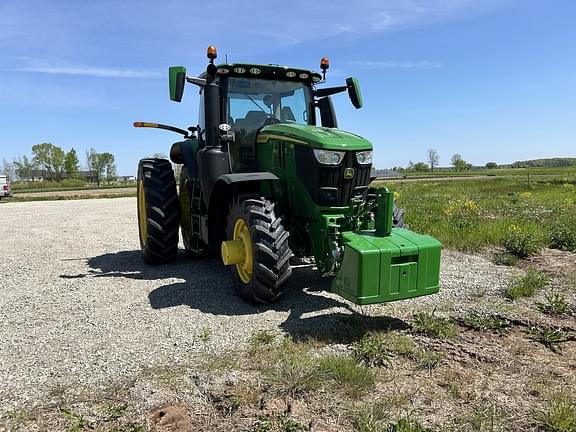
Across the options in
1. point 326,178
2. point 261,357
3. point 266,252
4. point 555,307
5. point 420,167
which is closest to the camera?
point 261,357

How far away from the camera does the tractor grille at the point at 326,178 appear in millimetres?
5000

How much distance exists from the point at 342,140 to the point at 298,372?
8.52 feet

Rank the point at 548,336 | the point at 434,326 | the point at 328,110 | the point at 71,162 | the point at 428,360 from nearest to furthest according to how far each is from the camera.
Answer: the point at 428,360 < the point at 548,336 < the point at 434,326 < the point at 328,110 < the point at 71,162

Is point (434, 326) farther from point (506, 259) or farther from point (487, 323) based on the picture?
point (506, 259)

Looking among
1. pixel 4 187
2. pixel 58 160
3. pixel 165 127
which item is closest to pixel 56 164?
pixel 58 160

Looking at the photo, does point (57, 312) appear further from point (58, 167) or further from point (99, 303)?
point (58, 167)

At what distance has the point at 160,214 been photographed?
693cm

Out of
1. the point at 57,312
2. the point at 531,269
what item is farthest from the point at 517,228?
the point at 57,312

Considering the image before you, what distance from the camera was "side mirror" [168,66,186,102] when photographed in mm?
5559

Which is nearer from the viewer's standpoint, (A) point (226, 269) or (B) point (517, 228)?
(A) point (226, 269)

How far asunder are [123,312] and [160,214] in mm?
2165

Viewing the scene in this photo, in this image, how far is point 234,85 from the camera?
614 cm

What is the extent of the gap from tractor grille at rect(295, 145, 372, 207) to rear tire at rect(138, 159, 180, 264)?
2.68m

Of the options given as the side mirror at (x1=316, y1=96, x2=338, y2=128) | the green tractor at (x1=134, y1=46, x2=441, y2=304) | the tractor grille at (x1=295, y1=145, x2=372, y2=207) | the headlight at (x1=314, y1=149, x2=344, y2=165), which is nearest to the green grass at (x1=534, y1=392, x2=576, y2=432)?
the green tractor at (x1=134, y1=46, x2=441, y2=304)
